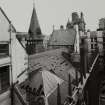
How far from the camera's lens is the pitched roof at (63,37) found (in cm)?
3213

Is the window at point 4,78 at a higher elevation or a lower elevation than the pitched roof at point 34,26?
lower

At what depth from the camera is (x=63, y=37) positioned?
108ft

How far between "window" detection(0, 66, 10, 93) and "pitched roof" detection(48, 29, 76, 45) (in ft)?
74.4

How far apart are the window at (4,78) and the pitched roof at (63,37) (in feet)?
74.4

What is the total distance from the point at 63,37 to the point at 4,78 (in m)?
23.9

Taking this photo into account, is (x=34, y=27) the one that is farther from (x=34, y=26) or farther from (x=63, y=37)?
(x=63, y=37)

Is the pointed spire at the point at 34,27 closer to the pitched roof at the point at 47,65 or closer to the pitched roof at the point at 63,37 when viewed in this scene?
the pitched roof at the point at 63,37

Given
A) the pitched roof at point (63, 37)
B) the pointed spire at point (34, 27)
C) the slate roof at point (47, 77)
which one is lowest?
the slate roof at point (47, 77)

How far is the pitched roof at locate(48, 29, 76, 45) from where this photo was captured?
32.1 meters

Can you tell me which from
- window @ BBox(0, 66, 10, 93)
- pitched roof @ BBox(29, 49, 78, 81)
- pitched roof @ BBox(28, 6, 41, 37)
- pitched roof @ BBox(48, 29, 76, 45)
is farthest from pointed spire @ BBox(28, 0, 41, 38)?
window @ BBox(0, 66, 10, 93)

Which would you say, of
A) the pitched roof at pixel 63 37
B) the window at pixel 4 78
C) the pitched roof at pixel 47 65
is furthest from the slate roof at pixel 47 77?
the pitched roof at pixel 63 37

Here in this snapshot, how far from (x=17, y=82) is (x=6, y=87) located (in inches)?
43.7

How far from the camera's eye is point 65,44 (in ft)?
105

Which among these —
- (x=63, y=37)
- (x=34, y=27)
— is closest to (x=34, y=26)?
(x=34, y=27)
